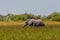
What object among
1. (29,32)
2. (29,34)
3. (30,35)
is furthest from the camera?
(29,32)

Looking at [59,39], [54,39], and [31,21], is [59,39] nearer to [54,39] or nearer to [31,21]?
[54,39]

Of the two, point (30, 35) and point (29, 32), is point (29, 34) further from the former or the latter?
point (29, 32)

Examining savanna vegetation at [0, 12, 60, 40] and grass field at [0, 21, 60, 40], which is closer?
grass field at [0, 21, 60, 40]

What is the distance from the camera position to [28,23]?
25.2 metres

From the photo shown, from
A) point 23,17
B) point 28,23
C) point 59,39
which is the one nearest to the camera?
point 59,39

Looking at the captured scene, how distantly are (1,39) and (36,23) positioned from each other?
14.6 metres

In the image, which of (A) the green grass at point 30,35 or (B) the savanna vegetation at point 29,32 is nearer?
(A) the green grass at point 30,35

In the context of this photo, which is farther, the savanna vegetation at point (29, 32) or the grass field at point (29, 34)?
the savanna vegetation at point (29, 32)

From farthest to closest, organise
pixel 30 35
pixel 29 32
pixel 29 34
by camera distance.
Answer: pixel 29 32 < pixel 29 34 < pixel 30 35

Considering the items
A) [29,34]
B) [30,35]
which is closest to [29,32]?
[29,34]

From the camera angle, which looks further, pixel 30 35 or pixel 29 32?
pixel 29 32

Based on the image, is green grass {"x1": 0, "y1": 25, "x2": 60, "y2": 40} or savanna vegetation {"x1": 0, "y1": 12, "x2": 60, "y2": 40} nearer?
green grass {"x1": 0, "y1": 25, "x2": 60, "y2": 40}

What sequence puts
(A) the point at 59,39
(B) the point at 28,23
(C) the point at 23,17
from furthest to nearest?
1. (C) the point at 23,17
2. (B) the point at 28,23
3. (A) the point at 59,39

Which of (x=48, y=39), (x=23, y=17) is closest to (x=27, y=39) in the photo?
(x=48, y=39)
